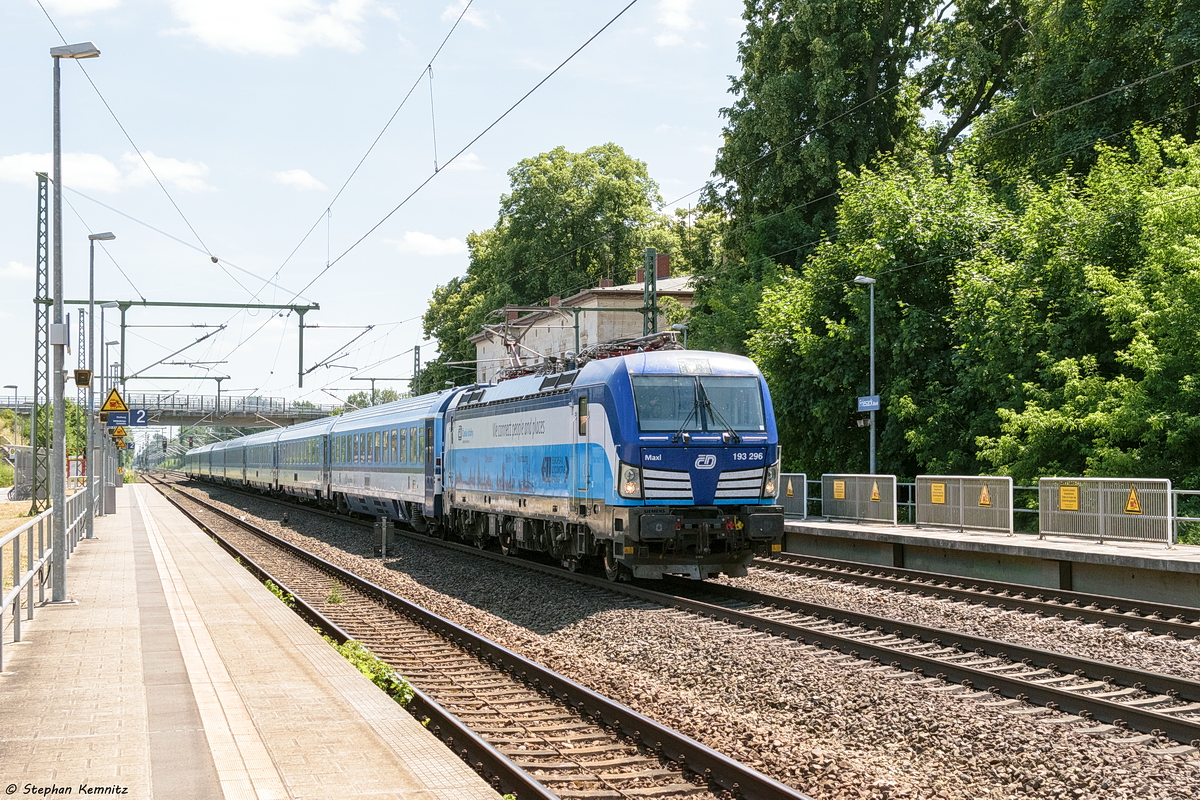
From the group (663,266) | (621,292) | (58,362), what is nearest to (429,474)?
(58,362)

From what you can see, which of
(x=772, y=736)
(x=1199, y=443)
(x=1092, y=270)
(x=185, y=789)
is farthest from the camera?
(x=1092, y=270)

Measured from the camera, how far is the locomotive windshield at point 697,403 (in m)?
15.7

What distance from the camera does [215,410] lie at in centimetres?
9119

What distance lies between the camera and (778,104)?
126 ft

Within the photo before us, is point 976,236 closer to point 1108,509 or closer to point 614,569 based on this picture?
point 1108,509

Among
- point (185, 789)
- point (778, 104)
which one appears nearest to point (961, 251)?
point (778, 104)

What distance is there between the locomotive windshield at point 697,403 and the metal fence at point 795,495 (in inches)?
425

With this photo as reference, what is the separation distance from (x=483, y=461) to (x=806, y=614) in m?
9.39

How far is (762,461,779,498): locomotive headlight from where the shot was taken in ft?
53.5

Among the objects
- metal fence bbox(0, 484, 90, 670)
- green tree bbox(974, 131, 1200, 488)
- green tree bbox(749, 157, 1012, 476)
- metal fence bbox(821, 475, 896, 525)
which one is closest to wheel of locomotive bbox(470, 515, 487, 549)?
metal fence bbox(821, 475, 896, 525)

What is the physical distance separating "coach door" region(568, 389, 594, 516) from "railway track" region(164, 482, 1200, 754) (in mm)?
2398

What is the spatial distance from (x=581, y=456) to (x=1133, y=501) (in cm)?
888

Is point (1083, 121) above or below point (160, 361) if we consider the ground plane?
above

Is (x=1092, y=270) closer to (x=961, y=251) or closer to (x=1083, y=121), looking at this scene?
(x=961, y=251)
